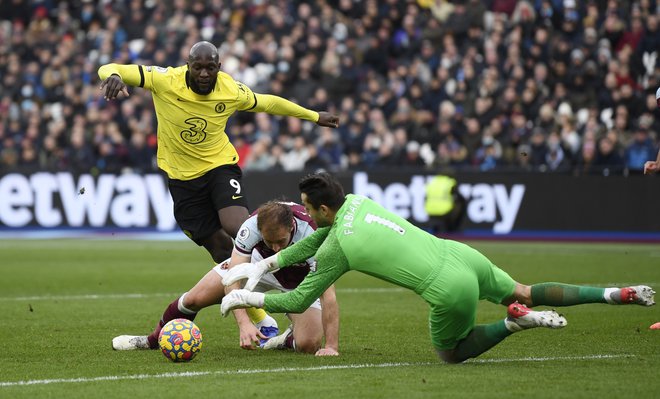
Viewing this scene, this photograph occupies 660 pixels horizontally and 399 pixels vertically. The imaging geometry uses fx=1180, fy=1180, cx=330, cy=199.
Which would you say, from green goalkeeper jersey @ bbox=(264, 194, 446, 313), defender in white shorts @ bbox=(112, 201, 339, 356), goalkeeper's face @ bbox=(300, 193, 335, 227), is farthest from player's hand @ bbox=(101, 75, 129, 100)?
green goalkeeper jersey @ bbox=(264, 194, 446, 313)

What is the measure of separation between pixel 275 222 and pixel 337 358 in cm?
114

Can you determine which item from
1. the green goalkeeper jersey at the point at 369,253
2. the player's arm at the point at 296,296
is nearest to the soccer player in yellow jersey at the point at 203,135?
the player's arm at the point at 296,296

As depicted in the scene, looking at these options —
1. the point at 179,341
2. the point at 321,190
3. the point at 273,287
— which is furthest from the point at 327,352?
the point at 321,190

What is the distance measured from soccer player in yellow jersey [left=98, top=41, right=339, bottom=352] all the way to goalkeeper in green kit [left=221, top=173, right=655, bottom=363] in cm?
312

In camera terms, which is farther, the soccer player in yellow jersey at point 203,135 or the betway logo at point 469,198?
the betway logo at point 469,198

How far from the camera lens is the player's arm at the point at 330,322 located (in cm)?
909

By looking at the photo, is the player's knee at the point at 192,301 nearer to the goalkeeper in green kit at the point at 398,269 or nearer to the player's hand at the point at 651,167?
the goalkeeper in green kit at the point at 398,269

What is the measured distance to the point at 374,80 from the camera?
26516 mm

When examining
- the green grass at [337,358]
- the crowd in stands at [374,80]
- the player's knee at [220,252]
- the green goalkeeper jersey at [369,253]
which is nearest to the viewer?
the green grass at [337,358]

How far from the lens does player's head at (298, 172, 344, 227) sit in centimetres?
797

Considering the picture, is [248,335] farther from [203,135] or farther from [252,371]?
[203,135]

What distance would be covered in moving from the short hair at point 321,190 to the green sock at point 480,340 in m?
1.36

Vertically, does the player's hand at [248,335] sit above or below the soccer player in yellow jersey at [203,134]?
below

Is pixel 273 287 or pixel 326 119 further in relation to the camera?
pixel 326 119
